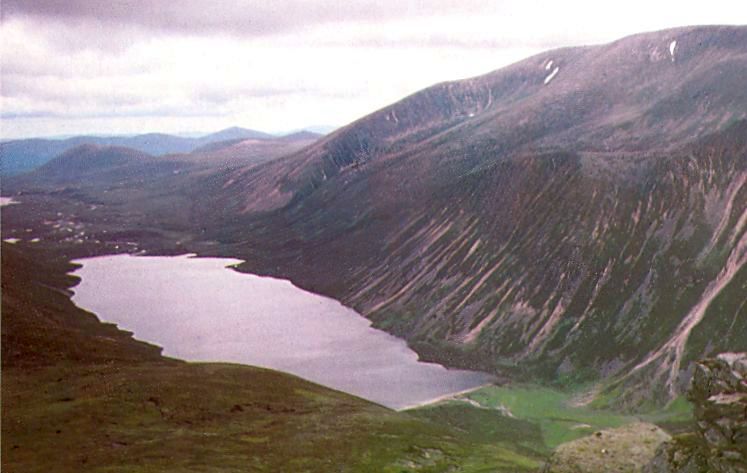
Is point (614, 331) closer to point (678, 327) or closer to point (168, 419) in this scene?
point (678, 327)

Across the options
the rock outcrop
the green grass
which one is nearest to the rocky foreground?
the rock outcrop

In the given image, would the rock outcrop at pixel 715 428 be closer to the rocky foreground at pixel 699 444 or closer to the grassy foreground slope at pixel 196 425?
the rocky foreground at pixel 699 444

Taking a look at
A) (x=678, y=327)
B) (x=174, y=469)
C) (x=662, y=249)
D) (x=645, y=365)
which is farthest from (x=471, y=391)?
(x=174, y=469)

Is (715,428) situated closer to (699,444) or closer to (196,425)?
(699,444)

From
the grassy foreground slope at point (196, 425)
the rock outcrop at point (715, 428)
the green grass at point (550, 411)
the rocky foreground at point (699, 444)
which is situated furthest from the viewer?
the green grass at point (550, 411)

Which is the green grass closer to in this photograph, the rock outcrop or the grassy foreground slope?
the grassy foreground slope

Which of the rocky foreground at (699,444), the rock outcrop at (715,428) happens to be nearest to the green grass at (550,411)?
the rocky foreground at (699,444)
